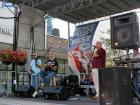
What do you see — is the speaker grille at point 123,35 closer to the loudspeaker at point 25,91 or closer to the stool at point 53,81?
the stool at point 53,81

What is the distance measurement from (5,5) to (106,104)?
20.0ft

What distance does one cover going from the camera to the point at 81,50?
11.3m

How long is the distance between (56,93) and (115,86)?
2688mm

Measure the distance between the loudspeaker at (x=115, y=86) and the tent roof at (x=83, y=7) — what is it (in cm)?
591

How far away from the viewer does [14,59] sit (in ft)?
29.0

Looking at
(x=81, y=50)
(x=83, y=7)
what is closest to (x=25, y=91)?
(x=81, y=50)

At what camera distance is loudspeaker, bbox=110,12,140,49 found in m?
5.58

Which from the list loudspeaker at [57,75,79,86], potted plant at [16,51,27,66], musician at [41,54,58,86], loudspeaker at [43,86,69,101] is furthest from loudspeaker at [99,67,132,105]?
potted plant at [16,51,27,66]

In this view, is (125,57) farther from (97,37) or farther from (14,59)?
(97,37)

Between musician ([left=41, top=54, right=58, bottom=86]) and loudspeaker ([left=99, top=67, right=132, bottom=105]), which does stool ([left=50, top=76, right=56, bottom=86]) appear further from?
loudspeaker ([left=99, top=67, right=132, bottom=105])

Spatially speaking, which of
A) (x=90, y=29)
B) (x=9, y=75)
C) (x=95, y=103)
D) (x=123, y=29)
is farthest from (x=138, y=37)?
(x=90, y=29)

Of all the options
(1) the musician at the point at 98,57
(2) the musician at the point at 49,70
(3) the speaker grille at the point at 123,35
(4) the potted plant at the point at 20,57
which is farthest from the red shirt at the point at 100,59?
(4) the potted plant at the point at 20,57

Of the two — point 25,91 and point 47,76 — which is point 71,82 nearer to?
point 47,76

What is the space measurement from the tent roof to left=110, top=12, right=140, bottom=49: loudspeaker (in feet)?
15.3
